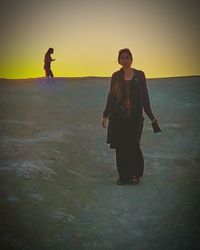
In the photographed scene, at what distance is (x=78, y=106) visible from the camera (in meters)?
10.4

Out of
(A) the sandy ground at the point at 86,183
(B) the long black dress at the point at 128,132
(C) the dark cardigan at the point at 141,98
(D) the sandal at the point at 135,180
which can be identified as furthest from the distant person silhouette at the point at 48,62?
(D) the sandal at the point at 135,180

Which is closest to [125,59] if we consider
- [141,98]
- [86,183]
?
[141,98]

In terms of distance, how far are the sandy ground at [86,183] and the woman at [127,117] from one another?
251 mm

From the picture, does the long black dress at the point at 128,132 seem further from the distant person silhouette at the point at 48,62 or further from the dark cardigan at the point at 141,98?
the distant person silhouette at the point at 48,62

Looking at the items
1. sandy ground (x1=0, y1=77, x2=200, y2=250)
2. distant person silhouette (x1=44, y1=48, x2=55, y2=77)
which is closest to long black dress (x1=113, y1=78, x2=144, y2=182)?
sandy ground (x1=0, y1=77, x2=200, y2=250)

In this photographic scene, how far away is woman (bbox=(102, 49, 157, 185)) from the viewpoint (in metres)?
Answer: 6.02

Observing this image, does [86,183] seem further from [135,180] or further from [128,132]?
[128,132]

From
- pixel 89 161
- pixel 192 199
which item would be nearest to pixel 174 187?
pixel 192 199

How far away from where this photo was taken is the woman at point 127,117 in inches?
237

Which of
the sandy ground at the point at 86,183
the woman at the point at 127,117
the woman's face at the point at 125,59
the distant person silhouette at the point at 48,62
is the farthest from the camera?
the distant person silhouette at the point at 48,62

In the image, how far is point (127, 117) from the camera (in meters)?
6.04

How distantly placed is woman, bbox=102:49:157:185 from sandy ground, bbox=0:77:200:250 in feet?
0.83

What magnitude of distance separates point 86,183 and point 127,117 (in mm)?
979

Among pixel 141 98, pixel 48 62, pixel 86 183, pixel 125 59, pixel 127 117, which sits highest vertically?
pixel 125 59
